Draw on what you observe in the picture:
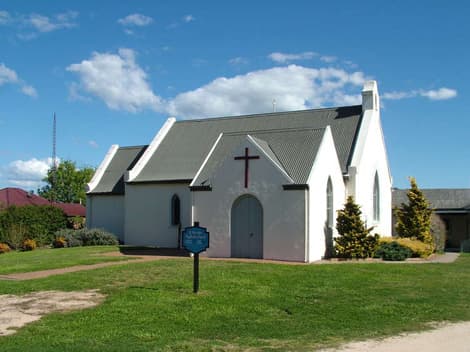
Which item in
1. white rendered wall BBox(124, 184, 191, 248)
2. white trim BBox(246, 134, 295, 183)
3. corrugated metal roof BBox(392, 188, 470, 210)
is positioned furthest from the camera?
corrugated metal roof BBox(392, 188, 470, 210)

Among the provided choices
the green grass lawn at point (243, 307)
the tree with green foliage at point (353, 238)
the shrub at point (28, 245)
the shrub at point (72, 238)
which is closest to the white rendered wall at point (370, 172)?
the tree with green foliage at point (353, 238)

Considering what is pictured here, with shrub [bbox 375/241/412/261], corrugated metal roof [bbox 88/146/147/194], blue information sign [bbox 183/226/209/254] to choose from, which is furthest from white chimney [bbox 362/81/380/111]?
blue information sign [bbox 183/226/209/254]

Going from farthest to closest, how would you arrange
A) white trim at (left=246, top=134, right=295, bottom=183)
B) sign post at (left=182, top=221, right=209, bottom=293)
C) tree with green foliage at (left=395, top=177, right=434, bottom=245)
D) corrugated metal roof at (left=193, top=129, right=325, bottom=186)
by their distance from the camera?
1. tree with green foliage at (left=395, top=177, right=434, bottom=245)
2. corrugated metal roof at (left=193, top=129, right=325, bottom=186)
3. white trim at (left=246, top=134, right=295, bottom=183)
4. sign post at (left=182, top=221, right=209, bottom=293)

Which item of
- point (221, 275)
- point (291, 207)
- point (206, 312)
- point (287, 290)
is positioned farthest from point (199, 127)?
point (206, 312)

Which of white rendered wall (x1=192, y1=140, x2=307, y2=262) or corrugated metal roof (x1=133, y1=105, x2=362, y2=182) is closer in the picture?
white rendered wall (x1=192, y1=140, x2=307, y2=262)

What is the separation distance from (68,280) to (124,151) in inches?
849

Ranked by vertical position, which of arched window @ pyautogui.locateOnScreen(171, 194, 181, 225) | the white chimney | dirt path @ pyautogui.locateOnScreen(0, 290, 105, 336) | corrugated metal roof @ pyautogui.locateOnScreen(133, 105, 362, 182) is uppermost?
the white chimney

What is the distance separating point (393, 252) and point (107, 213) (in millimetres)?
18306

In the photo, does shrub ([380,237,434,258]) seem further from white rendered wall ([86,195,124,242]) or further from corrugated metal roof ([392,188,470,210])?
corrugated metal roof ([392,188,470,210])

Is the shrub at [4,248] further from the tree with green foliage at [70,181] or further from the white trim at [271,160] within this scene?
the tree with green foliage at [70,181]

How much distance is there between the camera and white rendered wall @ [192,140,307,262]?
74.1ft

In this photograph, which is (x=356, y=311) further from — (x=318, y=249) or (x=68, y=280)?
(x=318, y=249)

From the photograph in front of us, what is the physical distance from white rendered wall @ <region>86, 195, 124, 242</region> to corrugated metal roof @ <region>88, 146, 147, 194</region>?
44 cm

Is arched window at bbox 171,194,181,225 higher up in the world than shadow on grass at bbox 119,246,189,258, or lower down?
higher up
